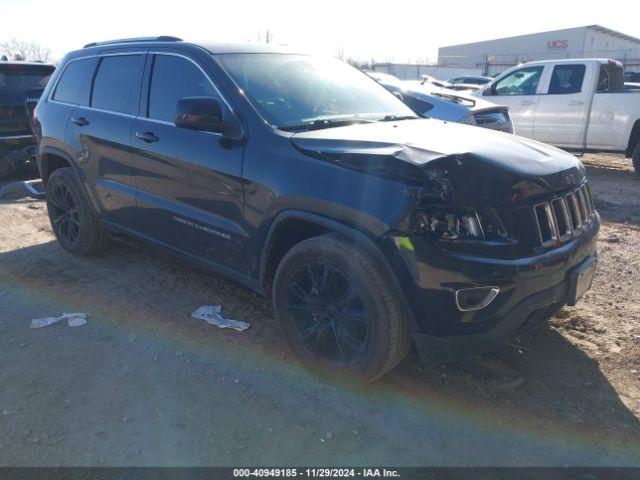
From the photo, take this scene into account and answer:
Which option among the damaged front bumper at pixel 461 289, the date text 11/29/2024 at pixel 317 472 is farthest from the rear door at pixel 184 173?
the date text 11/29/2024 at pixel 317 472

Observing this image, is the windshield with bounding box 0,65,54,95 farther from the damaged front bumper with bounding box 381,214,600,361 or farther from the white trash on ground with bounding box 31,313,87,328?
the damaged front bumper with bounding box 381,214,600,361

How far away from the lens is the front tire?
2.77 metres

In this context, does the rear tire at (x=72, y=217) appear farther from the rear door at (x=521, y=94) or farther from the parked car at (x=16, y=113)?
the rear door at (x=521, y=94)

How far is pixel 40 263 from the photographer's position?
5.19 meters

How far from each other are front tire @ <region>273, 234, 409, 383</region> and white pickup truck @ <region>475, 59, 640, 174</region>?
319 inches

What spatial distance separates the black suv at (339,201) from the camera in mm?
2650

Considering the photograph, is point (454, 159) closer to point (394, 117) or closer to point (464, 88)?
point (394, 117)

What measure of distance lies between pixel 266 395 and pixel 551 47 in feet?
181

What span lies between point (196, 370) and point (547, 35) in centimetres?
5569

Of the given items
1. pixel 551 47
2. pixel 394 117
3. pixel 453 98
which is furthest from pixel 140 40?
pixel 551 47

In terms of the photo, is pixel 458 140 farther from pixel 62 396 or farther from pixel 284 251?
pixel 62 396

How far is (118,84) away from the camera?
452 cm

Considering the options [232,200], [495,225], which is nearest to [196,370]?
[232,200]

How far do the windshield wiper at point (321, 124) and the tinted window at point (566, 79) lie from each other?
7795 mm
